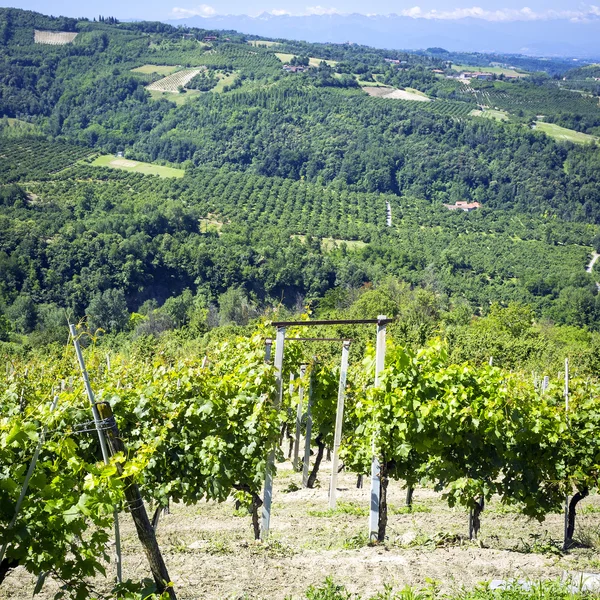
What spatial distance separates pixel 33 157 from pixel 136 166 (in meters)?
14.7

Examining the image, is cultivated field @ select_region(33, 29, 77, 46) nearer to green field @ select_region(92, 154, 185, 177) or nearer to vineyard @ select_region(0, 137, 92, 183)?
vineyard @ select_region(0, 137, 92, 183)

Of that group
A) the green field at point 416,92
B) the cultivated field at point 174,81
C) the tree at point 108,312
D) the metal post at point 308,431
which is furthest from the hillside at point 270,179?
the metal post at point 308,431

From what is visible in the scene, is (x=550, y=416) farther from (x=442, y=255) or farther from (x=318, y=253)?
(x=442, y=255)

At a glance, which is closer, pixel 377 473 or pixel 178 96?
pixel 377 473

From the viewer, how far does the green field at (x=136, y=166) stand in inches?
4114

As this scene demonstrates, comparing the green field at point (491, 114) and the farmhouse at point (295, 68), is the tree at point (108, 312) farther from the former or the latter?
the farmhouse at point (295, 68)

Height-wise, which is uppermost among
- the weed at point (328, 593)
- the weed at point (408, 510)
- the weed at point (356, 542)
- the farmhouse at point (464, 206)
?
the weed at point (328, 593)

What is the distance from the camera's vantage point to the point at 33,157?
101 m

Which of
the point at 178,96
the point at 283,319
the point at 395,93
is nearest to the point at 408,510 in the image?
the point at 283,319

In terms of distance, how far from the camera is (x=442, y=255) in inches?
3091

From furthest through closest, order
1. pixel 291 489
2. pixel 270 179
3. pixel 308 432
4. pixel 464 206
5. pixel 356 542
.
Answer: pixel 464 206 → pixel 270 179 → pixel 291 489 → pixel 308 432 → pixel 356 542

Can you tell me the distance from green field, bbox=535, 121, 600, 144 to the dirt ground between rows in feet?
464

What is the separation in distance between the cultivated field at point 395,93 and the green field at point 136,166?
68.5 meters

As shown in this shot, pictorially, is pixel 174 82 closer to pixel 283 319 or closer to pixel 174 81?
pixel 174 81
